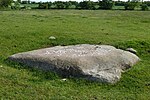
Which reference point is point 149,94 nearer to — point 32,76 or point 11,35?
point 32,76

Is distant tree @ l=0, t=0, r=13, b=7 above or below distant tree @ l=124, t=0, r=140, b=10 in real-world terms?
above

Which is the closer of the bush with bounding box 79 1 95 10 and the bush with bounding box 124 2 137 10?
the bush with bounding box 124 2 137 10

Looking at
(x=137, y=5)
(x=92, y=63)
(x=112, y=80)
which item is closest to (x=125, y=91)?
(x=112, y=80)

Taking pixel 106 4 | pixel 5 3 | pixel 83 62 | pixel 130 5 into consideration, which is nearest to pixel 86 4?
pixel 106 4

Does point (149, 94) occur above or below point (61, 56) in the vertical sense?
below

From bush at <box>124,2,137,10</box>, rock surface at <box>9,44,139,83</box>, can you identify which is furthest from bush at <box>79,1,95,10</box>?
rock surface at <box>9,44,139,83</box>

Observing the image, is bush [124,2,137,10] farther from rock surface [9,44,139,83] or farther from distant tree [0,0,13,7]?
rock surface [9,44,139,83]

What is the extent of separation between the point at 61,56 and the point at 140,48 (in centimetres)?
375

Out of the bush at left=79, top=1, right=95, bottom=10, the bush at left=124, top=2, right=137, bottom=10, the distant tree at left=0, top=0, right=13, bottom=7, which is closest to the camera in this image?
the distant tree at left=0, top=0, right=13, bottom=7

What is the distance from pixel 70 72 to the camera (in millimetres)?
7430

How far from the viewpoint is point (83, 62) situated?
7629 millimetres

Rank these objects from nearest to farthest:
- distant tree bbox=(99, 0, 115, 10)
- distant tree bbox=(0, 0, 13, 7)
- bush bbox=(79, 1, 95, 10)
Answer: distant tree bbox=(0, 0, 13, 7), distant tree bbox=(99, 0, 115, 10), bush bbox=(79, 1, 95, 10)

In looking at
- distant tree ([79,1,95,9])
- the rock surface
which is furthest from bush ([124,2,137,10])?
the rock surface

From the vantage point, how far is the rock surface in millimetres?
7363
